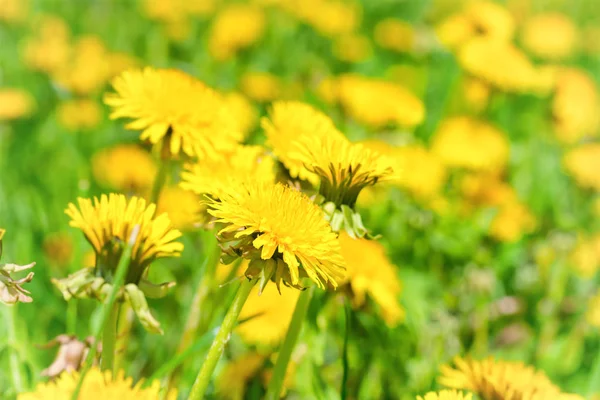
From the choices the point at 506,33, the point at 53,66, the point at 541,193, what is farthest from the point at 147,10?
the point at 541,193

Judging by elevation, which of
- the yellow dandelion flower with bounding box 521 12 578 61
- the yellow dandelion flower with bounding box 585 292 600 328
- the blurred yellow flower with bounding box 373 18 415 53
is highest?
the yellow dandelion flower with bounding box 521 12 578 61

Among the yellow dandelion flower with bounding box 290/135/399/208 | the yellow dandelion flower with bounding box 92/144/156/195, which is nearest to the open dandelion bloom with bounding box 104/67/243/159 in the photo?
the yellow dandelion flower with bounding box 290/135/399/208

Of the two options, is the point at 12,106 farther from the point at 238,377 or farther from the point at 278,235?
the point at 278,235

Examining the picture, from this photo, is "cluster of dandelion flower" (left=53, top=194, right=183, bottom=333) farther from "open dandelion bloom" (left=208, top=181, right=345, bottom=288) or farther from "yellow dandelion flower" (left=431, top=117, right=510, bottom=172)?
"yellow dandelion flower" (left=431, top=117, right=510, bottom=172)

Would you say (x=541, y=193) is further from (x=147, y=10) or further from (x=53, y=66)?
(x=147, y=10)

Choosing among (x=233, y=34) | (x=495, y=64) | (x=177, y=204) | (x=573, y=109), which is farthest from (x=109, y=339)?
(x=573, y=109)

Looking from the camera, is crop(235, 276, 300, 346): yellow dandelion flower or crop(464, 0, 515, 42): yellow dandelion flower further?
crop(464, 0, 515, 42): yellow dandelion flower

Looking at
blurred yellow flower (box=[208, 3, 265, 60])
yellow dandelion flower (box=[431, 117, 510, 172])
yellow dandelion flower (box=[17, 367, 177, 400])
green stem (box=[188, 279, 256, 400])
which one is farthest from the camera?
blurred yellow flower (box=[208, 3, 265, 60])
